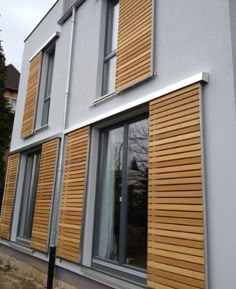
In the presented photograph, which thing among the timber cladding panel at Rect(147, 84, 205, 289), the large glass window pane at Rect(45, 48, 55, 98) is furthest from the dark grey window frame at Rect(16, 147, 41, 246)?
the timber cladding panel at Rect(147, 84, 205, 289)

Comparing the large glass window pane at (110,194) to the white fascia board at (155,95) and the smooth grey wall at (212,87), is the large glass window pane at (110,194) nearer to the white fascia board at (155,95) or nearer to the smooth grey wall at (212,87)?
the white fascia board at (155,95)

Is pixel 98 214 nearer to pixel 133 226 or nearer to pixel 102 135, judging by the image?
pixel 133 226

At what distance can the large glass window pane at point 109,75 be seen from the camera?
584 centimetres

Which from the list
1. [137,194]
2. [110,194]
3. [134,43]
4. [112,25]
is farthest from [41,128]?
[137,194]

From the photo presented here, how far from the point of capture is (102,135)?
572cm

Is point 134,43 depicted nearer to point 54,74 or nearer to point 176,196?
point 176,196

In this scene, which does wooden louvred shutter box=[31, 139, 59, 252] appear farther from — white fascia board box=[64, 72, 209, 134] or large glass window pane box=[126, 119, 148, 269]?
large glass window pane box=[126, 119, 148, 269]

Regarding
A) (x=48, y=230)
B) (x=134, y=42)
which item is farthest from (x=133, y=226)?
(x=134, y=42)

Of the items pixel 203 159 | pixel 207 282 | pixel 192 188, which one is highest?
pixel 203 159

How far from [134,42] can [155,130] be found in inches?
63.7

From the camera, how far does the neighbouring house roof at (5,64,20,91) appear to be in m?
22.8

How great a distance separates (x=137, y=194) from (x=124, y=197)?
0.24 metres

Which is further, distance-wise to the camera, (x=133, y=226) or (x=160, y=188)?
(x=133, y=226)

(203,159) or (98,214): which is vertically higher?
(203,159)
